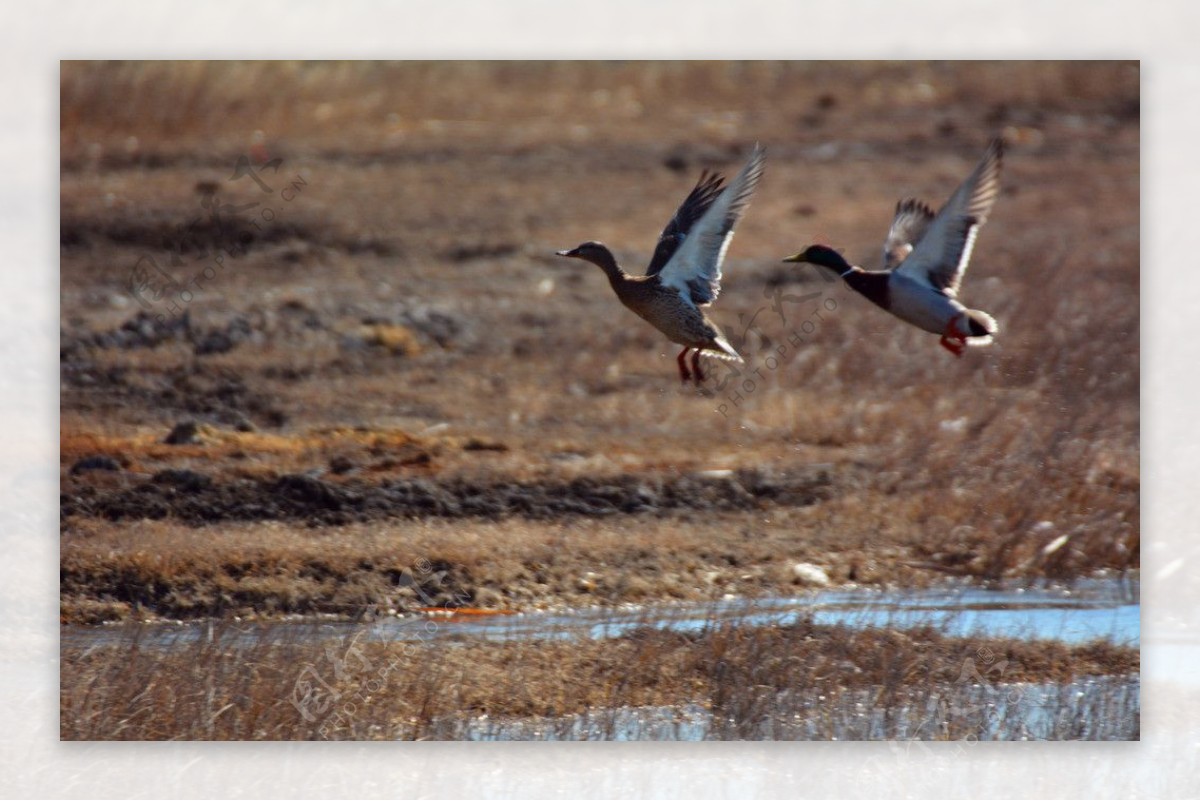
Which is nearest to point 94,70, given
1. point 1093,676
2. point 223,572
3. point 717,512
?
point 223,572

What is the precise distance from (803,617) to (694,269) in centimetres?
176

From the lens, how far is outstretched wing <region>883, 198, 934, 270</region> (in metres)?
7.58

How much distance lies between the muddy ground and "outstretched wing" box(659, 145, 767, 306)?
6.36ft

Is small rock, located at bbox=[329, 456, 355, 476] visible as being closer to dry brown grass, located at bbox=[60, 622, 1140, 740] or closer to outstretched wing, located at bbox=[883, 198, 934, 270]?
dry brown grass, located at bbox=[60, 622, 1140, 740]

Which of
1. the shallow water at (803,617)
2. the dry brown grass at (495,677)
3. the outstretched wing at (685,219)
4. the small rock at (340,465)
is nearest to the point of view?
the dry brown grass at (495,677)

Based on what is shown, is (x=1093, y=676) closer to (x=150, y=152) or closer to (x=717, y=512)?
(x=717, y=512)

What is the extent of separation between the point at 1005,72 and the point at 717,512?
4.28 meters

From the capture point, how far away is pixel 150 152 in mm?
11820

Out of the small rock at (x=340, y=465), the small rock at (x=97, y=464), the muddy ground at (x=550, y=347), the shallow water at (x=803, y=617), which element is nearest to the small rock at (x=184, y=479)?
the muddy ground at (x=550, y=347)

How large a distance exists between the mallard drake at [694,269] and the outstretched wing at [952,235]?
2.35ft

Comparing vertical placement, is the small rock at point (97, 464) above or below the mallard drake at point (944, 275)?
below

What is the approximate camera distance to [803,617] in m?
8.26

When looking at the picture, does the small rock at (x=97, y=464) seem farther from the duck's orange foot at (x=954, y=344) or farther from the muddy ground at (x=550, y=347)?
the duck's orange foot at (x=954, y=344)

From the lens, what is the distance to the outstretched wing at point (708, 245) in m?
7.41
